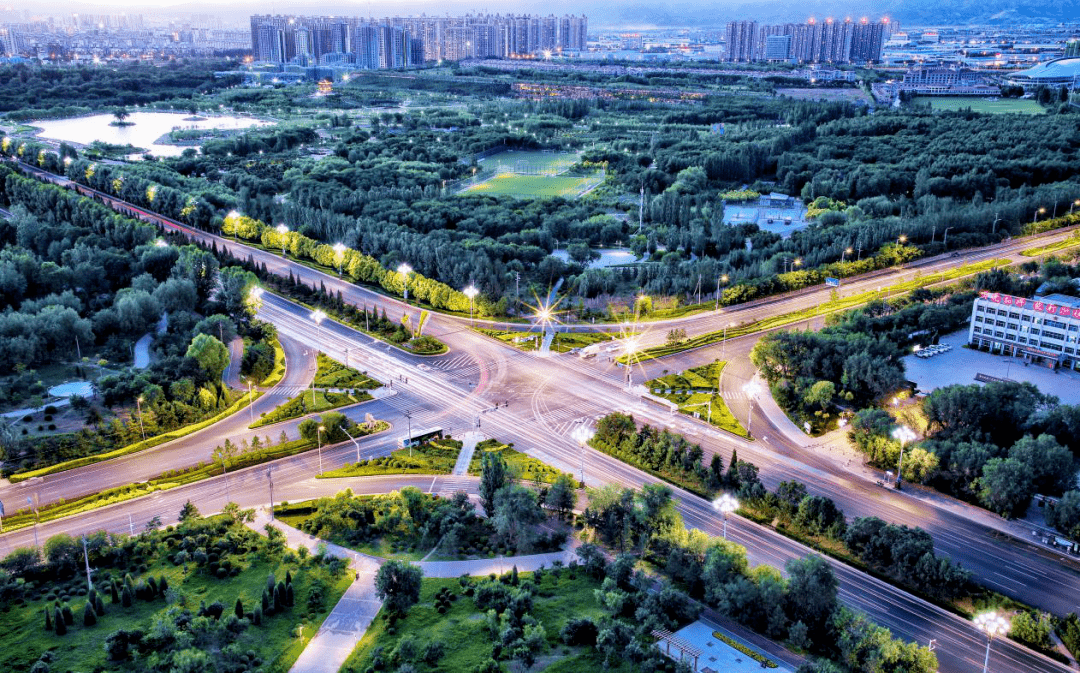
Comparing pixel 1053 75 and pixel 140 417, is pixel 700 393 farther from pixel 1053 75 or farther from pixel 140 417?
pixel 1053 75

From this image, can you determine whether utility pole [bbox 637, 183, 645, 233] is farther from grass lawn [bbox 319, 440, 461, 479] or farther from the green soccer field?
grass lawn [bbox 319, 440, 461, 479]

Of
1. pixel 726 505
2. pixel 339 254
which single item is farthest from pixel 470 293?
pixel 726 505

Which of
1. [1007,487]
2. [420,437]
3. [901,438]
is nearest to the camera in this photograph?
[1007,487]

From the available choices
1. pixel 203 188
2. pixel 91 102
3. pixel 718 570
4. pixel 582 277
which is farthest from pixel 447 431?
pixel 91 102

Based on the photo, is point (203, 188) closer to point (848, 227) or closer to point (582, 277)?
point (582, 277)

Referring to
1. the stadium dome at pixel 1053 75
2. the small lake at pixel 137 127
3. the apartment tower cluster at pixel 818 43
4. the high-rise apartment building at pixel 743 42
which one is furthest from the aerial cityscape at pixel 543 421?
the high-rise apartment building at pixel 743 42

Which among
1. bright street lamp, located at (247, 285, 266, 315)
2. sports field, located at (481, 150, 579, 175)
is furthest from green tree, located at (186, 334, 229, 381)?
sports field, located at (481, 150, 579, 175)
